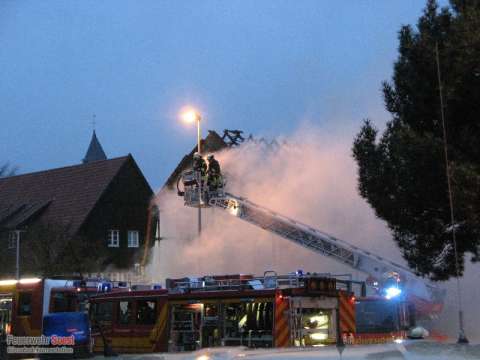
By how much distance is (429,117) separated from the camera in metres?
12.9

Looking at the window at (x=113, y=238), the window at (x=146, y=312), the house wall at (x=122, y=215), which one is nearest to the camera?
the window at (x=146, y=312)

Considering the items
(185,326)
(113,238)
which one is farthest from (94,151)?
(185,326)

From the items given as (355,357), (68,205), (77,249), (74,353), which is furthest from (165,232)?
(355,357)

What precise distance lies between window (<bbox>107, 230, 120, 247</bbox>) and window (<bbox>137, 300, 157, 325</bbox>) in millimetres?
25884

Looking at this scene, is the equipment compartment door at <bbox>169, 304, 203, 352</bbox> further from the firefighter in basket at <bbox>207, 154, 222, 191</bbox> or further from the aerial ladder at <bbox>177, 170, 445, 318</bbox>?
the firefighter in basket at <bbox>207, 154, 222, 191</bbox>

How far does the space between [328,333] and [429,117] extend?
454 centimetres

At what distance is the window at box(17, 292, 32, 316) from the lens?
15766 millimetres

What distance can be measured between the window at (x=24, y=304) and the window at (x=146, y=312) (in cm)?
315

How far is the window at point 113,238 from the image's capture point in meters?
39.6

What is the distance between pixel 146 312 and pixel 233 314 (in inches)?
84.8

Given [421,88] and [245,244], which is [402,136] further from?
[245,244]

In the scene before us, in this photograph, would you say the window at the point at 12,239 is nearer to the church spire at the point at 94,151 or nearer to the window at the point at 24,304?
the window at the point at 24,304

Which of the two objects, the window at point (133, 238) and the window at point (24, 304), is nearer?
the window at point (24, 304)

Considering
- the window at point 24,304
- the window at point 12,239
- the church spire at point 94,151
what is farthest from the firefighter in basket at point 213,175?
the church spire at point 94,151
